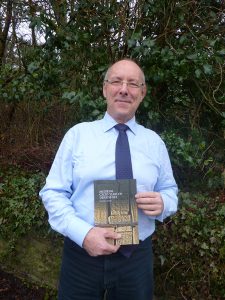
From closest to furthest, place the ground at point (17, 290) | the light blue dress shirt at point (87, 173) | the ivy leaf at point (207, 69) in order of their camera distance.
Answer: the light blue dress shirt at point (87, 173) → the ivy leaf at point (207, 69) → the ground at point (17, 290)

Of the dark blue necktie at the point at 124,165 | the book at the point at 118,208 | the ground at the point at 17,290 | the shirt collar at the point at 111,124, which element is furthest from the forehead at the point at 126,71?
the ground at the point at 17,290

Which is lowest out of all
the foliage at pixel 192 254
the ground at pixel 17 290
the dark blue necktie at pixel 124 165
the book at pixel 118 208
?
the ground at pixel 17 290

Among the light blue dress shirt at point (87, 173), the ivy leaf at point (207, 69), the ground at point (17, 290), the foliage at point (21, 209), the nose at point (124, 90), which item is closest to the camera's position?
the light blue dress shirt at point (87, 173)

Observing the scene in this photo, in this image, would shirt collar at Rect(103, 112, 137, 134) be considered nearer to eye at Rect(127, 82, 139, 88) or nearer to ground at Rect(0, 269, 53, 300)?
eye at Rect(127, 82, 139, 88)

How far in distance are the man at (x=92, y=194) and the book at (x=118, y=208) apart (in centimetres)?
4

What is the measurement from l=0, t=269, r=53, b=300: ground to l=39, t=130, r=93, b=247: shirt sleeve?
2031 millimetres

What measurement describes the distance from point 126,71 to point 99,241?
917 millimetres

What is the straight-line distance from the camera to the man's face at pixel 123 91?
1900 mm

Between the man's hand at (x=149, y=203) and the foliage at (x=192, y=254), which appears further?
the foliage at (x=192, y=254)

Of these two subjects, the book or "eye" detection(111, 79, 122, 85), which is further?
Answer: "eye" detection(111, 79, 122, 85)

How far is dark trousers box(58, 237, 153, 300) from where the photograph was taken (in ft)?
5.94

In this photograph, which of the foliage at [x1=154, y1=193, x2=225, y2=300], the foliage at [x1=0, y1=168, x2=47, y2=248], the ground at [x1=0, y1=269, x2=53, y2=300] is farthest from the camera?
the foliage at [x1=0, y1=168, x2=47, y2=248]

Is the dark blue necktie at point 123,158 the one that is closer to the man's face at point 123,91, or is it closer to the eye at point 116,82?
the man's face at point 123,91

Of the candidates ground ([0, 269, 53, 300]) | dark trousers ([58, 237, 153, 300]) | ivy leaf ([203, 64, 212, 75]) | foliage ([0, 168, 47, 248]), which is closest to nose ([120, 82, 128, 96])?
dark trousers ([58, 237, 153, 300])
